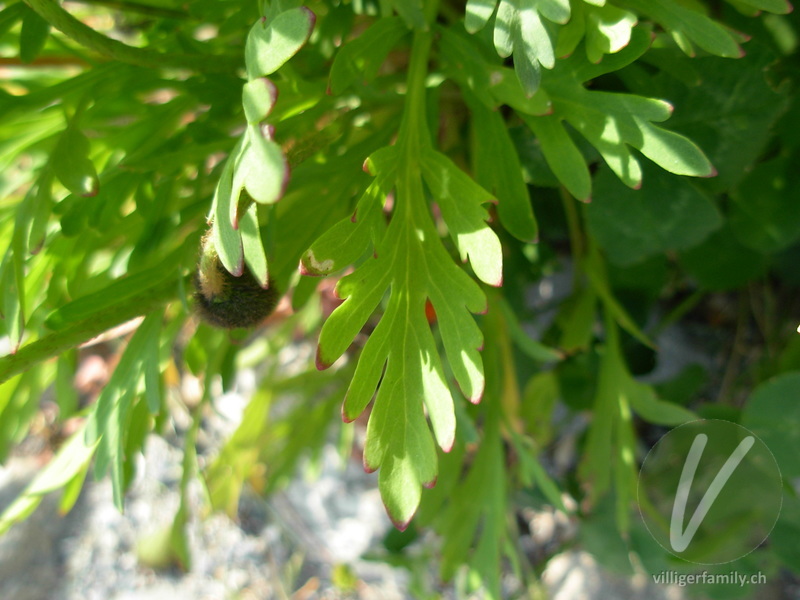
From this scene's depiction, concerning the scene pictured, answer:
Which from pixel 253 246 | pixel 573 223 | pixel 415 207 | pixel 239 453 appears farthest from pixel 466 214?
pixel 239 453

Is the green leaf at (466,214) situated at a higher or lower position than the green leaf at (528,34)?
lower

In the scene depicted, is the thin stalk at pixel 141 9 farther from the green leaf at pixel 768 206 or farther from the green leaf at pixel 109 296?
the green leaf at pixel 768 206

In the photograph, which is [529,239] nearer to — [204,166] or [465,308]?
[465,308]

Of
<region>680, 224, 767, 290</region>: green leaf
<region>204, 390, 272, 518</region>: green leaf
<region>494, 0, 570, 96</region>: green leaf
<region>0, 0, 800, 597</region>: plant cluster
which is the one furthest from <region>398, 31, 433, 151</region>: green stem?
<region>204, 390, 272, 518</region>: green leaf

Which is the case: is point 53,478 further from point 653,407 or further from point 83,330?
point 653,407

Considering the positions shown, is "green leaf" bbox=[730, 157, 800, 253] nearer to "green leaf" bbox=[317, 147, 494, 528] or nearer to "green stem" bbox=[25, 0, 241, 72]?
"green leaf" bbox=[317, 147, 494, 528]

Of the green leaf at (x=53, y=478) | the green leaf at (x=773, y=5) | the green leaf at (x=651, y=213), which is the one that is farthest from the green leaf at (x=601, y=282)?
the green leaf at (x=53, y=478)
